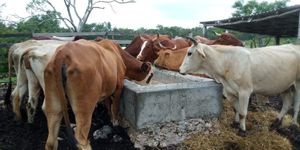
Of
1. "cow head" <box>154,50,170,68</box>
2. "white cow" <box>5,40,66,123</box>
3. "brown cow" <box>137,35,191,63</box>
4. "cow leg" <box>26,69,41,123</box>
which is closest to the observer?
"white cow" <box>5,40,66,123</box>

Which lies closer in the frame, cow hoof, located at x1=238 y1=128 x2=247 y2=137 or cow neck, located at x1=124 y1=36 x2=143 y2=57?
cow hoof, located at x1=238 y1=128 x2=247 y2=137

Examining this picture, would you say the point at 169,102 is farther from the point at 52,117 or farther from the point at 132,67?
the point at 52,117

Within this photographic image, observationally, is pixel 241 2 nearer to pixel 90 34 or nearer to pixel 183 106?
pixel 90 34

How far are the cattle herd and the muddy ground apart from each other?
0.22 meters

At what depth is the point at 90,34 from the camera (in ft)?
49.6

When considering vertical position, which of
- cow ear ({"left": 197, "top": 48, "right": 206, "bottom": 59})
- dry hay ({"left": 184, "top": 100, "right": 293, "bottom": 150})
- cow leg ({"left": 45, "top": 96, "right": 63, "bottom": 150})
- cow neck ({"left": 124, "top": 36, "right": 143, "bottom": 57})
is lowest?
dry hay ({"left": 184, "top": 100, "right": 293, "bottom": 150})

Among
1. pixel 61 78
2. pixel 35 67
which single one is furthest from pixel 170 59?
pixel 61 78

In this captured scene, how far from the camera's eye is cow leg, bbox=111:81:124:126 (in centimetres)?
532

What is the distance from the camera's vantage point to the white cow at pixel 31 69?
5.19 metres

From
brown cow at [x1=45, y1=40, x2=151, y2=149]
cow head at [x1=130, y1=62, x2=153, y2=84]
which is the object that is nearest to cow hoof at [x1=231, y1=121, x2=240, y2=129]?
cow head at [x1=130, y1=62, x2=153, y2=84]

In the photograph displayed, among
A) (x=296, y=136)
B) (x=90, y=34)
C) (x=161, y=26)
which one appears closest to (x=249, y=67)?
(x=296, y=136)

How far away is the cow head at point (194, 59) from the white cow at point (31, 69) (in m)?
2.14

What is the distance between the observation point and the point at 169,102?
5.22 meters

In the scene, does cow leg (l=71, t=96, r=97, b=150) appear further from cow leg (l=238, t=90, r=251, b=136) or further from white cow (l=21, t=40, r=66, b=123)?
cow leg (l=238, t=90, r=251, b=136)
